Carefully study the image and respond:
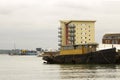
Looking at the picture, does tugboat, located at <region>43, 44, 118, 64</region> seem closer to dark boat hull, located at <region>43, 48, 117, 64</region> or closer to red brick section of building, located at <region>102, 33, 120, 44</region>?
dark boat hull, located at <region>43, 48, 117, 64</region>

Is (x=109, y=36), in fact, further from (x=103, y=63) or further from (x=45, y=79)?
(x=45, y=79)

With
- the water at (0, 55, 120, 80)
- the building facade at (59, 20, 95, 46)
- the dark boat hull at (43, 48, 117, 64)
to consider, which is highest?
the building facade at (59, 20, 95, 46)

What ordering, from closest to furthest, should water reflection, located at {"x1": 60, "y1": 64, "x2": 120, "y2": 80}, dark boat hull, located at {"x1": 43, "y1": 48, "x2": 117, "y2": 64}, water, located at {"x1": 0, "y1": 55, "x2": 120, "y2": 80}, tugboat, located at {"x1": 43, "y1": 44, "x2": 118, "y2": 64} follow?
water reflection, located at {"x1": 60, "y1": 64, "x2": 120, "y2": 80} → water, located at {"x1": 0, "y1": 55, "x2": 120, "y2": 80} → dark boat hull, located at {"x1": 43, "y1": 48, "x2": 117, "y2": 64} → tugboat, located at {"x1": 43, "y1": 44, "x2": 118, "y2": 64}

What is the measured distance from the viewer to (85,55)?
3017 inches

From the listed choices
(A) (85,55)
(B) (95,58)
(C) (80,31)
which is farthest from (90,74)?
(C) (80,31)

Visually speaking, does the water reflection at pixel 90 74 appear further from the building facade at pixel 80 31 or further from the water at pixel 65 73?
the building facade at pixel 80 31

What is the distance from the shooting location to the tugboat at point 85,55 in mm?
74062

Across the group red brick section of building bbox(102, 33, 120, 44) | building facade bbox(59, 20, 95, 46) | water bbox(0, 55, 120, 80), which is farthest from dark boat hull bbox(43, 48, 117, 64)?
building facade bbox(59, 20, 95, 46)

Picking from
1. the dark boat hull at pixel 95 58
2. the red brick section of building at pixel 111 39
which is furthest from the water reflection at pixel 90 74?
the red brick section of building at pixel 111 39

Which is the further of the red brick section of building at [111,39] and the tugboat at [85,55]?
the red brick section of building at [111,39]

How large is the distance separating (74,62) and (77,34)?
7010cm

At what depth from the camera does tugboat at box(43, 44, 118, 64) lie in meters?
74.1

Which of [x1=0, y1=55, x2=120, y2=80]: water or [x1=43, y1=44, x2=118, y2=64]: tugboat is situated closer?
[x1=0, y1=55, x2=120, y2=80]: water

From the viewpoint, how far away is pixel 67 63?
81125mm
